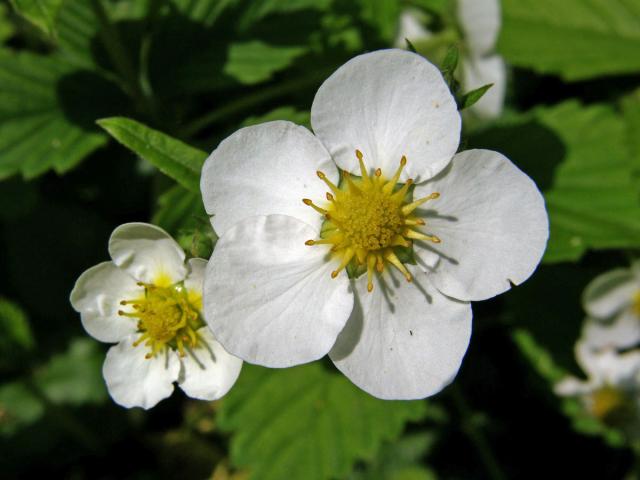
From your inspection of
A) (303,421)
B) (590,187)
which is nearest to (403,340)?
(303,421)

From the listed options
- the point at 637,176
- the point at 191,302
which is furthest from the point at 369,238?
the point at 637,176

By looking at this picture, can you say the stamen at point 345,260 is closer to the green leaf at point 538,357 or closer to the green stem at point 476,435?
the green stem at point 476,435

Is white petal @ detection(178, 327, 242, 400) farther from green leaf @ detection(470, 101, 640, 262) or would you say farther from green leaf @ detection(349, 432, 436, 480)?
green leaf @ detection(349, 432, 436, 480)

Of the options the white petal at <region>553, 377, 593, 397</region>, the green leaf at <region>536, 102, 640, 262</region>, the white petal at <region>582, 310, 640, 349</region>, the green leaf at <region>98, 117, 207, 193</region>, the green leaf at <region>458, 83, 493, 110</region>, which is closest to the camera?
the green leaf at <region>458, 83, 493, 110</region>

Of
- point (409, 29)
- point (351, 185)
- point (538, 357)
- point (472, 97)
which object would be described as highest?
point (472, 97)

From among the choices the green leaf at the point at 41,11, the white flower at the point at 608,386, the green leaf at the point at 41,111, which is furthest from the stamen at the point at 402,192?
the white flower at the point at 608,386

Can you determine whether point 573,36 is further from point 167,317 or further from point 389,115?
point 167,317

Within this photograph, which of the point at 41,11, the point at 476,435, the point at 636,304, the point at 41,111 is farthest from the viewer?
the point at 476,435

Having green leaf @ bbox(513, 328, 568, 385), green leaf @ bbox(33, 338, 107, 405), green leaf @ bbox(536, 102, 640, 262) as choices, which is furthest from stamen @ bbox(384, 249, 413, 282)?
green leaf @ bbox(33, 338, 107, 405)
